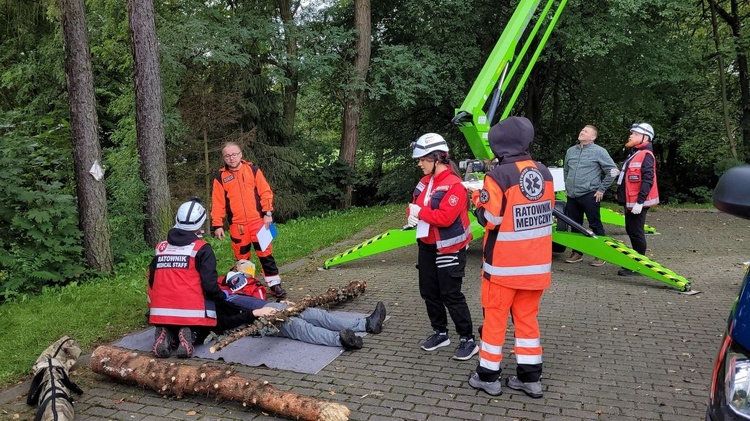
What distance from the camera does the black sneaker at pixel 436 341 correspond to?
491cm

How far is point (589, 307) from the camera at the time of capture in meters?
6.15

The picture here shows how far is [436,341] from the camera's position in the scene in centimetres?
494

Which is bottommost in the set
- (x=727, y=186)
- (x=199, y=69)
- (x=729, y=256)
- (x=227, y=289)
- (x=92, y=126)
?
(x=729, y=256)

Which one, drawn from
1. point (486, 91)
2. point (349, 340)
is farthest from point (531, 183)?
point (486, 91)

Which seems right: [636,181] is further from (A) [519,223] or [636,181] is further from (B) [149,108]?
(B) [149,108]

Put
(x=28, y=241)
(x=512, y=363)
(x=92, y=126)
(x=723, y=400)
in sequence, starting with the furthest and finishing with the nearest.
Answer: (x=92, y=126) < (x=28, y=241) < (x=512, y=363) < (x=723, y=400)

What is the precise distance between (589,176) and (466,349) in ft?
14.7

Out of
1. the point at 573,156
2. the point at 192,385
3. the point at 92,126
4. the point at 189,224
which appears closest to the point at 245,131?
the point at 92,126

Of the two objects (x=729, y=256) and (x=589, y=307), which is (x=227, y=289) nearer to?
(x=589, y=307)


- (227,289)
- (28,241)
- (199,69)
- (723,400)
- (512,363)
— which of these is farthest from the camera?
(199,69)

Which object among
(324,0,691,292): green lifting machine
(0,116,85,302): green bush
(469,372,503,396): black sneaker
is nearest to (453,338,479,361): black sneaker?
(469,372,503,396): black sneaker

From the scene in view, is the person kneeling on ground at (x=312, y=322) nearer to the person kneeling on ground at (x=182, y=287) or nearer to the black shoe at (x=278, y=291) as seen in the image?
the person kneeling on ground at (x=182, y=287)

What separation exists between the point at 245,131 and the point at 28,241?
906 centimetres

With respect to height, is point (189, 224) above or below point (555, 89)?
below
